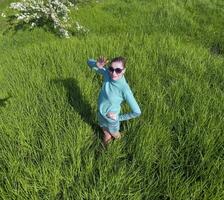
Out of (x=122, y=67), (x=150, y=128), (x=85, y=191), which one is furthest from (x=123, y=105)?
(x=85, y=191)

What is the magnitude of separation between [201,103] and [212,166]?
3.57ft

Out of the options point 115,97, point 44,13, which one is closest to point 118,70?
point 115,97

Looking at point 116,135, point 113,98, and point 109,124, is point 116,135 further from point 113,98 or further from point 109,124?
point 113,98

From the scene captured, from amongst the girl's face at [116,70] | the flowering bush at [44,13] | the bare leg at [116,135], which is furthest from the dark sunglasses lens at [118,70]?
the flowering bush at [44,13]

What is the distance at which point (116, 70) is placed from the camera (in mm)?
3883

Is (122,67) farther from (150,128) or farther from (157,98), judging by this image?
(157,98)

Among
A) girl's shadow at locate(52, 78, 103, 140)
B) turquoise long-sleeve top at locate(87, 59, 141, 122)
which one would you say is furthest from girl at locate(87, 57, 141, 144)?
girl's shadow at locate(52, 78, 103, 140)

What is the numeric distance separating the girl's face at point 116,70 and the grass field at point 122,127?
29.0 inches

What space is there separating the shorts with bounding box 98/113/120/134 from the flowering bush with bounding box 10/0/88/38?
13.8 ft

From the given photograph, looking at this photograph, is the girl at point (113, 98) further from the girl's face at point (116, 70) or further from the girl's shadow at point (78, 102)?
the girl's shadow at point (78, 102)

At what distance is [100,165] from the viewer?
3963mm

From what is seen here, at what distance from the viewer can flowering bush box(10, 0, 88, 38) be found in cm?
832

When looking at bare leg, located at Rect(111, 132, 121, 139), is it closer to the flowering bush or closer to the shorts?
the shorts

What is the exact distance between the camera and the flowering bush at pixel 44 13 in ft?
27.3
